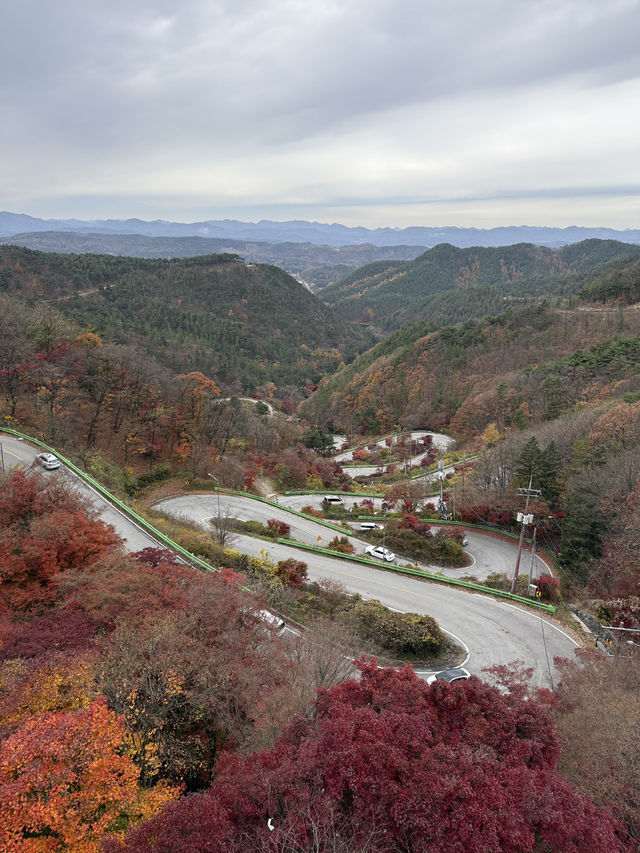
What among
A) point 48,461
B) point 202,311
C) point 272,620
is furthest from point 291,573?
point 202,311

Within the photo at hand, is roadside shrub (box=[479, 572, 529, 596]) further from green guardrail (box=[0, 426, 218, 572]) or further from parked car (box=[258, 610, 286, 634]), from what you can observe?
green guardrail (box=[0, 426, 218, 572])

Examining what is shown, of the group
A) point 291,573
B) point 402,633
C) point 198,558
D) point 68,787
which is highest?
point 68,787

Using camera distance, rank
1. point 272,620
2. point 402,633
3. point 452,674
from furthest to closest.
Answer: point 402,633, point 272,620, point 452,674

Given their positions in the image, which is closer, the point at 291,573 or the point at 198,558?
the point at 198,558

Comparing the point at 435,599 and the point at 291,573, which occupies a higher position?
the point at 291,573

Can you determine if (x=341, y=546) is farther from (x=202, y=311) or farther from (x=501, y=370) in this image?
(x=202, y=311)

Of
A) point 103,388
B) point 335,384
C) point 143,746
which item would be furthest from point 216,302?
point 143,746

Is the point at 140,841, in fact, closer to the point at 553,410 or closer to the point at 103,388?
the point at 103,388
